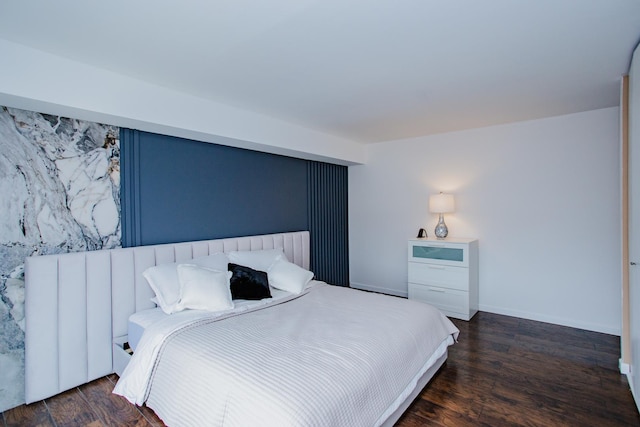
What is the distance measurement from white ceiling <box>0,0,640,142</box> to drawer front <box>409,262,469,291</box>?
6.17 ft

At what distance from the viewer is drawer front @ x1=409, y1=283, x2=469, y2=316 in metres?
3.76

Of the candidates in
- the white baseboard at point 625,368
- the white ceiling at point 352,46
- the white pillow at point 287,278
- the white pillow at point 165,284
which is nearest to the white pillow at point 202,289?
the white pillow at point 165,284

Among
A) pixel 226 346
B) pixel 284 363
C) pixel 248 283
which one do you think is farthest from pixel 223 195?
pixel 284 363

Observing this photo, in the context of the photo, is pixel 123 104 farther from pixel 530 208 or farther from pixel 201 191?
pixel 530 208

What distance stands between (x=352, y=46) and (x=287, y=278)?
6.86ft

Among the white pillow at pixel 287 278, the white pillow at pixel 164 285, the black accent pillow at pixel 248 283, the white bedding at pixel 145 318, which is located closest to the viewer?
the white bedding at pixel 145 318

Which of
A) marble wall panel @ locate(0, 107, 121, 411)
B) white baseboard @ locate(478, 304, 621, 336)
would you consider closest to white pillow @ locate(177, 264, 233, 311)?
marble wall panel @ locate(0, 107, 121, 411)

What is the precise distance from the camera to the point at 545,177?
3623 millimetres

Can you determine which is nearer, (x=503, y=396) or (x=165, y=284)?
(x=503, y=396)

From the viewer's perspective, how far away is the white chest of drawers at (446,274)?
12.3ft

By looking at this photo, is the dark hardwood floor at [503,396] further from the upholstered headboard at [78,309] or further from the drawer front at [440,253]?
the drawer front at [440,253]

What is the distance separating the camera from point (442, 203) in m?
4.01

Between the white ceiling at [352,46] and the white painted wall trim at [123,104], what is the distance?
Answer: 0.33 feet

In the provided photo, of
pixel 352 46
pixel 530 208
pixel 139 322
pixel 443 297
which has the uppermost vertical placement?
pixel 352 46
